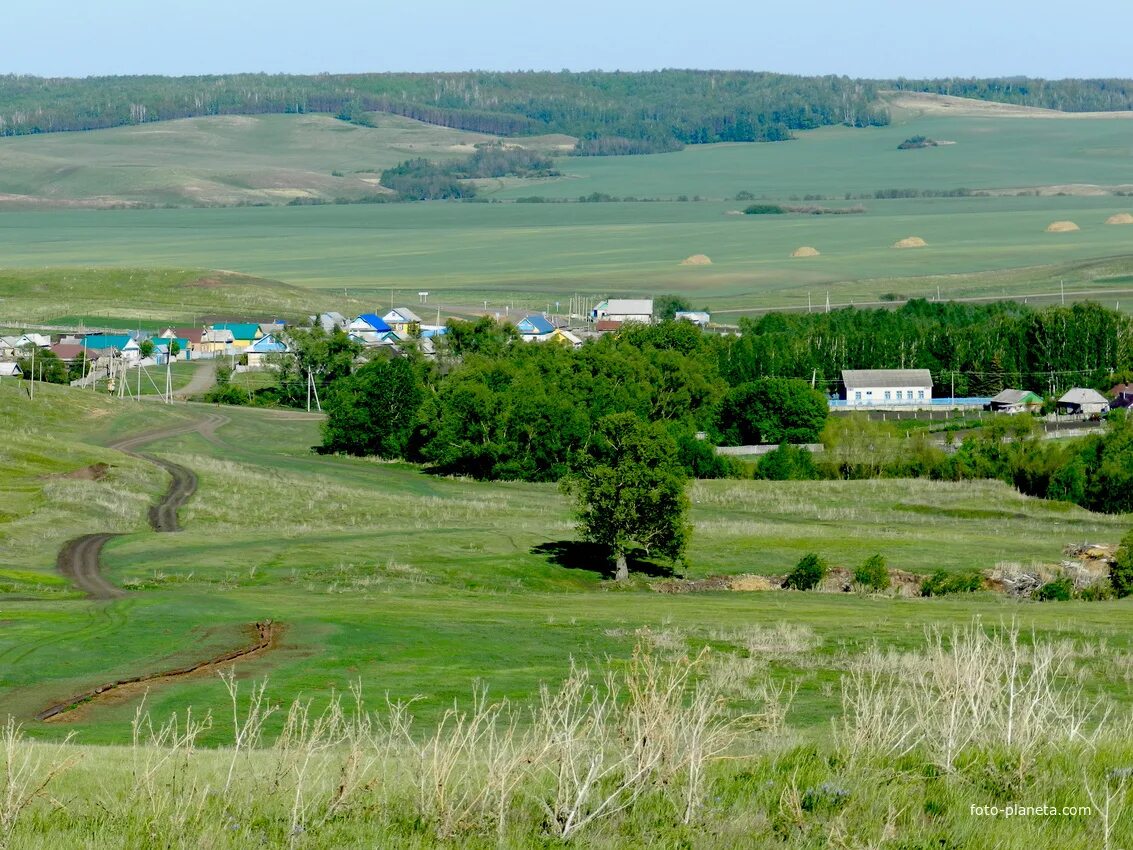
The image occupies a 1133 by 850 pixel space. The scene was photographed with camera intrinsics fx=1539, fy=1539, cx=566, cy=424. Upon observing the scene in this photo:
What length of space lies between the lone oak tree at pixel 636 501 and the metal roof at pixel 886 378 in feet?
222

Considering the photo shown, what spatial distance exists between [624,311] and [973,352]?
54.2 metres

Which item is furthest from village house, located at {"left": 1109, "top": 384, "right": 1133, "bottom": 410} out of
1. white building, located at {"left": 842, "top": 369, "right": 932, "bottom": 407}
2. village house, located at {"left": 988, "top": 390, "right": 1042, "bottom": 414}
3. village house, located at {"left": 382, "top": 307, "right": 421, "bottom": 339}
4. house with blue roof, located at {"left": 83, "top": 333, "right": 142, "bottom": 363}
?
house with blue roof, located at {"left": 83, "top": 333, "right": 142, "bottom": 363}

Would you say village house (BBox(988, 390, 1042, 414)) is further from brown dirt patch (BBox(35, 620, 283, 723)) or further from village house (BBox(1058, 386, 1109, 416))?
brown dirt patch (BBox(35, 620, 283, 723))

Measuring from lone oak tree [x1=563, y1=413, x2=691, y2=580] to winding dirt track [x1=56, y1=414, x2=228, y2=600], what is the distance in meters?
17.6

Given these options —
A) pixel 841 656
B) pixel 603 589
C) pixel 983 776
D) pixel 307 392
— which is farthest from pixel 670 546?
pixel 307 392

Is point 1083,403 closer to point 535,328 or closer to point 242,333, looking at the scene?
point 535,328

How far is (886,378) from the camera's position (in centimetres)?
12412

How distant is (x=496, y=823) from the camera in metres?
14.0

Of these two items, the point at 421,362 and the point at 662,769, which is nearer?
the point at 662,769

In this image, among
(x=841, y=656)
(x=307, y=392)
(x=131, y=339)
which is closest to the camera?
(x=841, y=656)

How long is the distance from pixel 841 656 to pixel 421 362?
281 ft

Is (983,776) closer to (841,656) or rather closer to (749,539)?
(841,656)

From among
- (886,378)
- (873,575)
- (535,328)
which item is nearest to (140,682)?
(873,575)

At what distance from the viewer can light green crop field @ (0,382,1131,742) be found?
31.2 m
